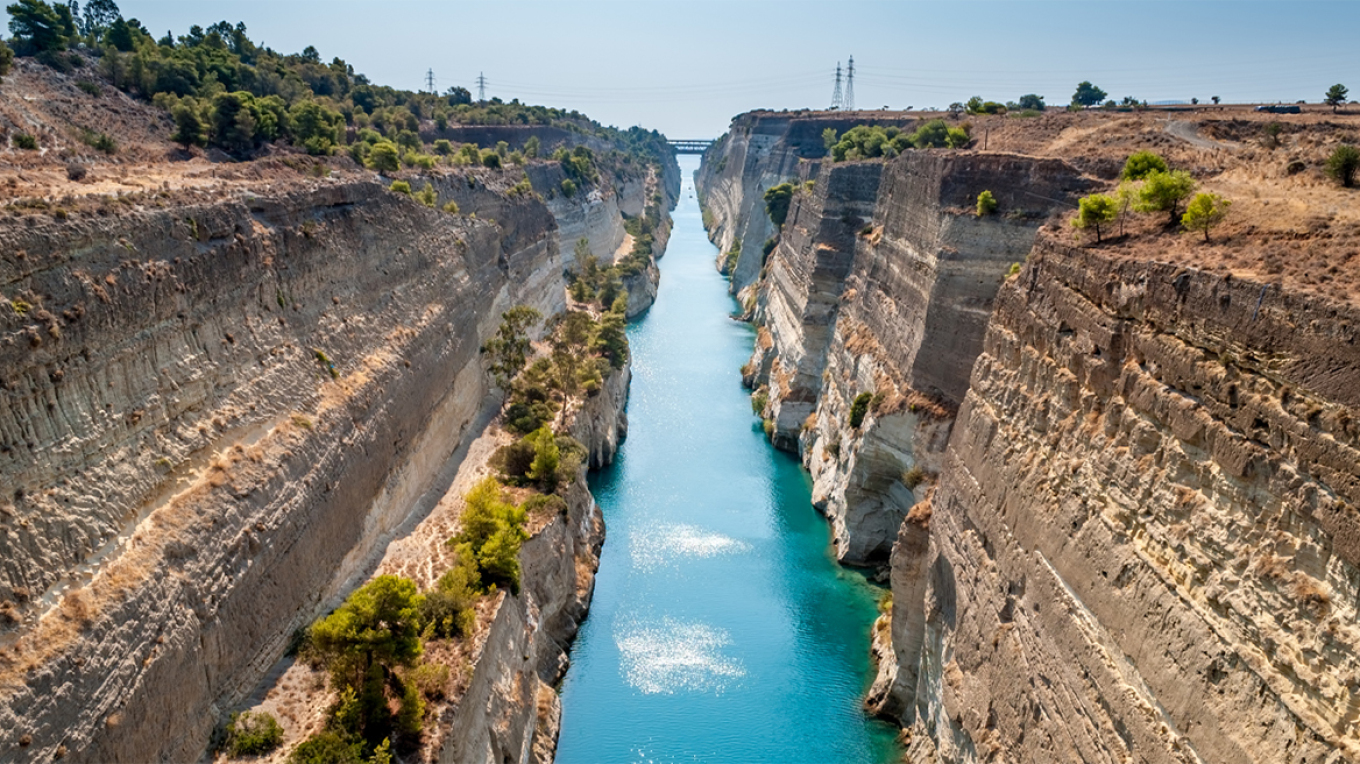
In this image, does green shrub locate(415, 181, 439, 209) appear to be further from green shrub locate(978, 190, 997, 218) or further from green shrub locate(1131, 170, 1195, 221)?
green shrub locate(1131, 170, 1195, 221)

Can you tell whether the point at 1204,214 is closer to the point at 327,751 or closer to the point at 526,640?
the point at 526,640

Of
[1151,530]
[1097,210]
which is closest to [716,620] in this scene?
[1097,210]

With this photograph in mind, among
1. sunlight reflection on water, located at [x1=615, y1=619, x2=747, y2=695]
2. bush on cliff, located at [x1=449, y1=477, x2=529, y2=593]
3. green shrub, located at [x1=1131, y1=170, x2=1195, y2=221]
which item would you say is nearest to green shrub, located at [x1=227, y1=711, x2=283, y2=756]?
bush on cliff, located at [x1=449, y1=477, x2=529, y2=593]

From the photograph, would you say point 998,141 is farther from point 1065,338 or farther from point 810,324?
point 1065,338

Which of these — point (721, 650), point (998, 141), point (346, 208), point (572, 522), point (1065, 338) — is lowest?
point (721, 650)

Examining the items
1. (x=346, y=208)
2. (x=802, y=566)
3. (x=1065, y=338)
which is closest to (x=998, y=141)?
(x=802, y=566)
